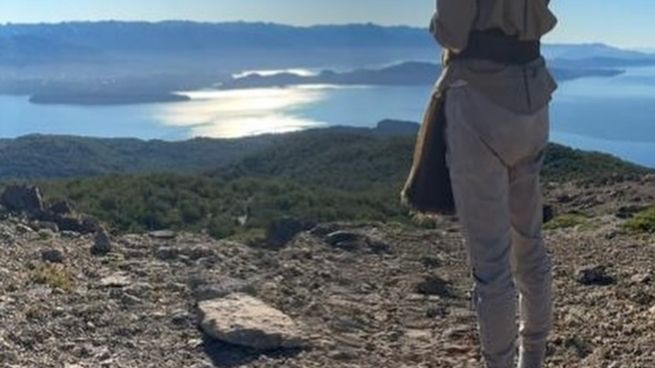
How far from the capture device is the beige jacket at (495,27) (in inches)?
129

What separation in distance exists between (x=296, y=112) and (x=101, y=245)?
458ft

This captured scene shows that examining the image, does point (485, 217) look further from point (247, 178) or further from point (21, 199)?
point (247, 178)

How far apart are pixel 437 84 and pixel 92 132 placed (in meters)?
136

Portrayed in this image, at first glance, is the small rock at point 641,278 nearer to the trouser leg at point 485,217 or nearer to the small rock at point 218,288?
the small rock at point 218,288

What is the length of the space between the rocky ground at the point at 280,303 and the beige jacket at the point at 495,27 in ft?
5.85

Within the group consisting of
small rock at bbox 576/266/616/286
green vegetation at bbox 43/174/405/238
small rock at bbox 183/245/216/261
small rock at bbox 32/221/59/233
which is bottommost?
green vegetation at bbox 43/174/405/238

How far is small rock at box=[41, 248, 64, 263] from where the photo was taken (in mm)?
7928

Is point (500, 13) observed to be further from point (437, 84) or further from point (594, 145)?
point (594, 145)

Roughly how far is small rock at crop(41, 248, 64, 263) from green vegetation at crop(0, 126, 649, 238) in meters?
6.33

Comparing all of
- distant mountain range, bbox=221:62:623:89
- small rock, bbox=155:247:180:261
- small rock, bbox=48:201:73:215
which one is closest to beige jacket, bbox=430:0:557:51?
small rock, bbox=155:247:180:261

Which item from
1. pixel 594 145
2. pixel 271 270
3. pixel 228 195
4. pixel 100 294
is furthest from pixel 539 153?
pixel 594 145

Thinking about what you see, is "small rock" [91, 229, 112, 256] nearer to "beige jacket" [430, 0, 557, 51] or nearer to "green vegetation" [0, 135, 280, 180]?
"beige jacket" [430, 0, 557, 51]

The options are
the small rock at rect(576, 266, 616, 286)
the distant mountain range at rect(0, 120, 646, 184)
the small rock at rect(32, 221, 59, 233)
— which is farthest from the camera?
the distant mountain range at rect(0, 120, 646, 184)

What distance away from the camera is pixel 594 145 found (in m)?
79.3
